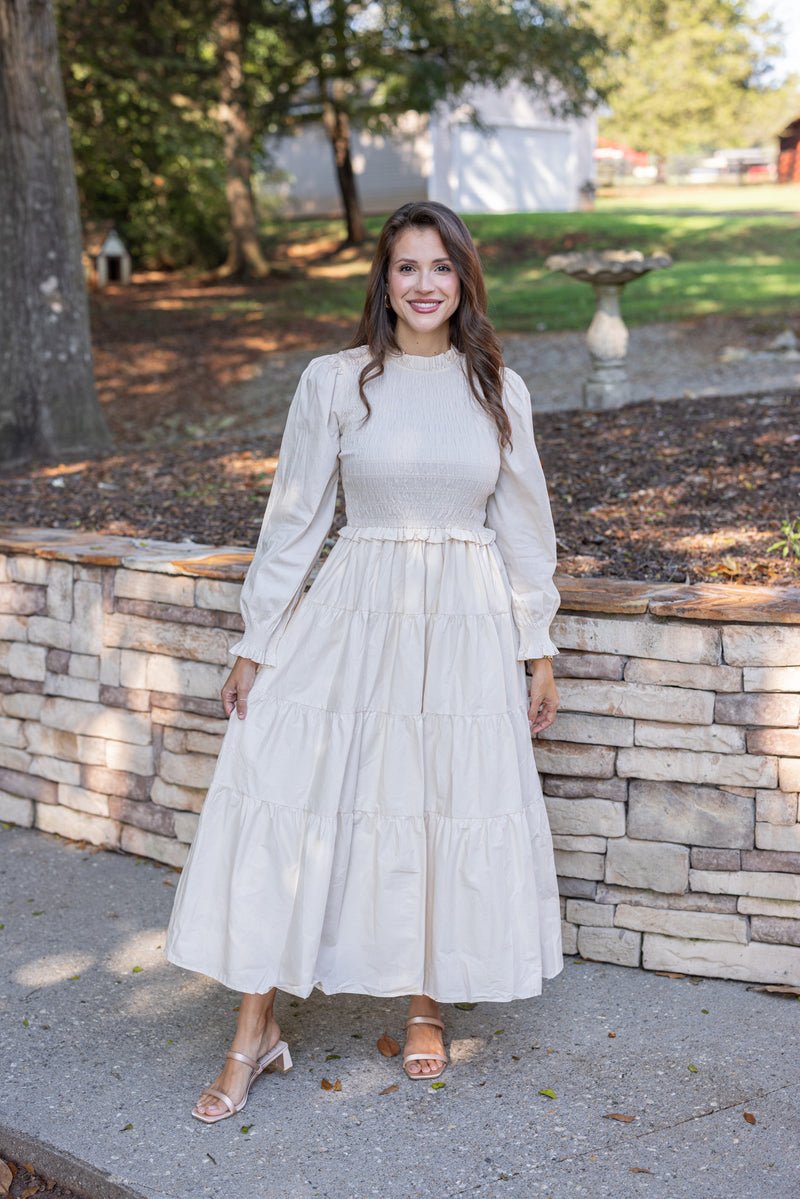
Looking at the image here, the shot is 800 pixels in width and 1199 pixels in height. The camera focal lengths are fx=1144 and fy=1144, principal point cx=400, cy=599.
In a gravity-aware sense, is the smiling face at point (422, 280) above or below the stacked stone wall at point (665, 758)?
above

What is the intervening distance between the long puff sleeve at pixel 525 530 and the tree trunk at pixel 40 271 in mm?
4998

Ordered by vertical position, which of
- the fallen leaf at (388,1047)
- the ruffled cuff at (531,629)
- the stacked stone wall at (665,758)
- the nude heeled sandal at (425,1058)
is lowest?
the fallen leaf at (388,1047)

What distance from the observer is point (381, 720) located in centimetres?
250

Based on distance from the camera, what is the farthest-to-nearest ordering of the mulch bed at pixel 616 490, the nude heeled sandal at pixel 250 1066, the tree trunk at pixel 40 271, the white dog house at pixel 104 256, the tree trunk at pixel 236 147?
the white dog house at pixel 104 256
the tree trunk at pixel 236 147
the tree trunk at pixel 40 271
the mulch bed at pixel 616 490
the nude heeled sandal at pixel 250 1066

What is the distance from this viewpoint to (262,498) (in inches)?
208

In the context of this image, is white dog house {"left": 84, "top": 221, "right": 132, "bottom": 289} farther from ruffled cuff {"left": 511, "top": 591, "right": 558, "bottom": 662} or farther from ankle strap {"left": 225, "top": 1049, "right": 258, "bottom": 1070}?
ankle strap {"left": 225, "top": 1049, "right": 258, "bottom": 1070}

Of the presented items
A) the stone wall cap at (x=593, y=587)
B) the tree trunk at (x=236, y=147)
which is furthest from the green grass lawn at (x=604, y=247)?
the stone wall cap at (x=593, y=587)

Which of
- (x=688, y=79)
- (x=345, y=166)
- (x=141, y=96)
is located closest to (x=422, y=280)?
(x=141, y=96)

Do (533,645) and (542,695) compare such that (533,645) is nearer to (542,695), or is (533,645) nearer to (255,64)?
(542,695)

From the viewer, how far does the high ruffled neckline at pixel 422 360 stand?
102 inches

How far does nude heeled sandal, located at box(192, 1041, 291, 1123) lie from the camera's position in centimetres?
245

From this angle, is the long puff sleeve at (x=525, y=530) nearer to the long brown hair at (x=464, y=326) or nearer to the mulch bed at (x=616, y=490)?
the long brown hair at (x=464, y=326)

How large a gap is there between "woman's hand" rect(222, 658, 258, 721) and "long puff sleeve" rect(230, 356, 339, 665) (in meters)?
0.03

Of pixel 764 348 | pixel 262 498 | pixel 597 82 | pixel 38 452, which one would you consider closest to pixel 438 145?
pixel 597 82
